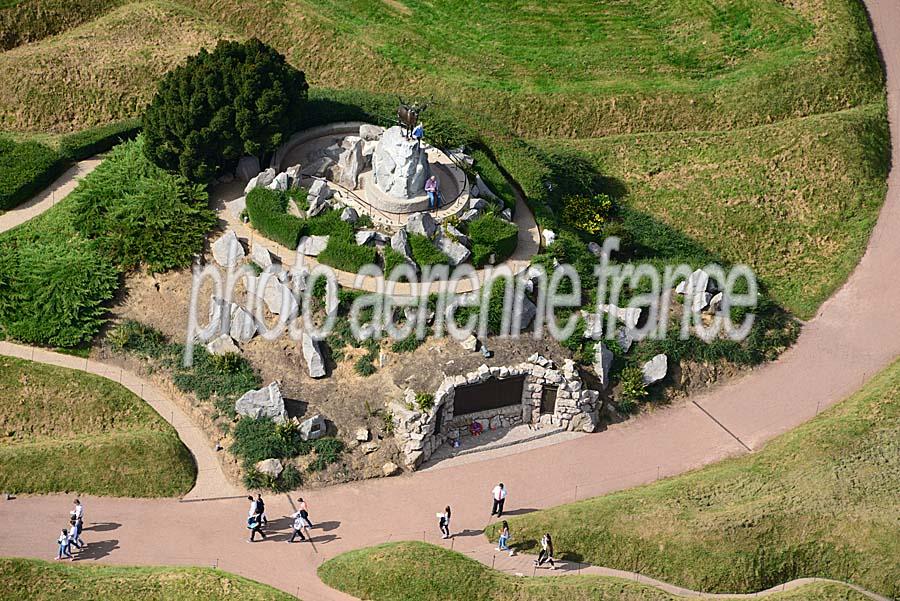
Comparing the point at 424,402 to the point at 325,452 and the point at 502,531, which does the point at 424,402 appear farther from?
the point at 502,531

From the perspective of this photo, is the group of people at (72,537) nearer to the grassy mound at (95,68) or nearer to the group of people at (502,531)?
the group of people at (502,531)

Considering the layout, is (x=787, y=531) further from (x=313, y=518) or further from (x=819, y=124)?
(x=819, y=124)

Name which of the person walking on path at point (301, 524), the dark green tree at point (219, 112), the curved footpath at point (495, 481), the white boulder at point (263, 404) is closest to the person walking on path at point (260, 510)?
the curved footpath at point (495, 481)

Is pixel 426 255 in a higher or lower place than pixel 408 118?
lower

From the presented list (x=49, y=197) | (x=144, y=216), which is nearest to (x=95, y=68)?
(x=49, y=197)

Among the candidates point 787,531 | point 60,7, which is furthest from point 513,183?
→ point 60,7

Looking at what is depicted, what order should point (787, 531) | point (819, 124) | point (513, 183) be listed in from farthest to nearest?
point (819, 124)
point (513, 183)
point (787, 531)

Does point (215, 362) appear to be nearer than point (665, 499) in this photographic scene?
No

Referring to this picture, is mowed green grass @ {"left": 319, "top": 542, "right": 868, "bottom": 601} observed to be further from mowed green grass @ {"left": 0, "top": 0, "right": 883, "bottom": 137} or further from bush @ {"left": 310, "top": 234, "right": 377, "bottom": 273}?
mowed green grass @ {"left": 0, "top": 0, "right": 883, "bottom": 137}
